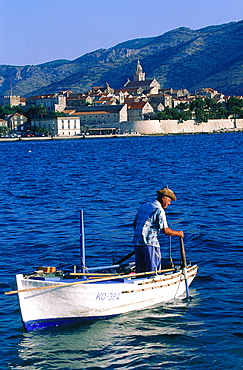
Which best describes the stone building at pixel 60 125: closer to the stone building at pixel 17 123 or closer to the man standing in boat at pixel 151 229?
the stone building at pixel 17 123

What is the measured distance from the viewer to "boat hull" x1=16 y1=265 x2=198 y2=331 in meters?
9.36

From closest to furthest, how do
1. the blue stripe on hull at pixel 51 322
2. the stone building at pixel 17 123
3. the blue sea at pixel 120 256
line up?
1. the blue sea at pixel 120 256
2. the blue stripe on hull at pixel 51 322
3. the stone building at pixel 17 123

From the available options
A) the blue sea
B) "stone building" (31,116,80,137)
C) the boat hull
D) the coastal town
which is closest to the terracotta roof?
the coastal town

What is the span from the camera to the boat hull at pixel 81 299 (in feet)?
30.7

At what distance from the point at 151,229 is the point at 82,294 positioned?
76.1 inches

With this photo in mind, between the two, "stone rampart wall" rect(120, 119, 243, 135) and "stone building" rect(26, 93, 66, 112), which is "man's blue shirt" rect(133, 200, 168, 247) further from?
"stone building" rect(26, 93, 66, 112)

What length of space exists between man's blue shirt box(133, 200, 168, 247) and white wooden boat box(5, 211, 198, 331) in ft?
2.02

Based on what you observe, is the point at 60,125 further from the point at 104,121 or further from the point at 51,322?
the point at 51,322

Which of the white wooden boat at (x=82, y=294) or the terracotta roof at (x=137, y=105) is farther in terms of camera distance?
the terracotta roof at (x=137, y=105)

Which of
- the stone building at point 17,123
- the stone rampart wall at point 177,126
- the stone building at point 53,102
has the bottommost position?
the stone rampart wall at point 177,126

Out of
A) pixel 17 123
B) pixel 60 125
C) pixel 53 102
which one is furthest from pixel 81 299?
pixel 53 102

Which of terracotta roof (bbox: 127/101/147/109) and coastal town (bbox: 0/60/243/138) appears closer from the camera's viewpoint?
coastal town (bbox: 0/60/243/138)

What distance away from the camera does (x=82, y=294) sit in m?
9.66

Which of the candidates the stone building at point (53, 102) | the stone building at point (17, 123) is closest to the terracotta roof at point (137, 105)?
the stone building at point (53, 102)
